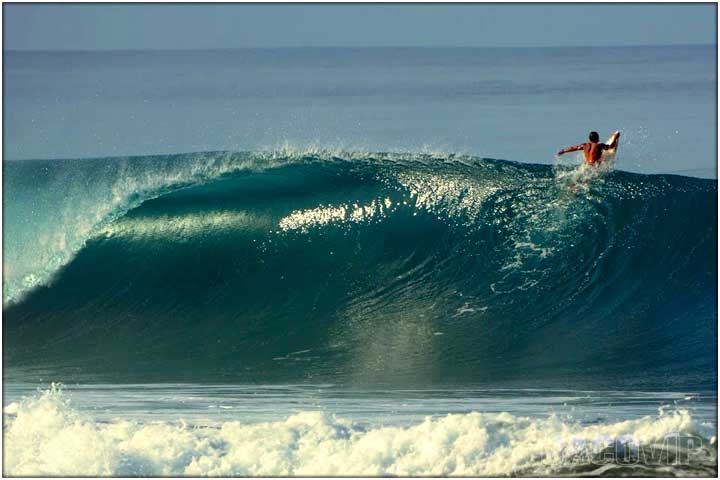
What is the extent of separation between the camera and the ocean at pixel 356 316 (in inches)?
311

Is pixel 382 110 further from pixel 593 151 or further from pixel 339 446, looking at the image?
pixel 339 446

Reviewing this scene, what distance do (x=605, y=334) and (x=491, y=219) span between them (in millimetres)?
2137

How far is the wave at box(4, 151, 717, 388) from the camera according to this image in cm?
967

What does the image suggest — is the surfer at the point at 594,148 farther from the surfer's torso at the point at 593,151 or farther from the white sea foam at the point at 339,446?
the white sea foam at the point at 339,446

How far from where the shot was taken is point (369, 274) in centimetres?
1111

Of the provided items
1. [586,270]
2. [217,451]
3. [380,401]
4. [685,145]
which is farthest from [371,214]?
[685,145]

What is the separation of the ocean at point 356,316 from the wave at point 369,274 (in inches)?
1.1

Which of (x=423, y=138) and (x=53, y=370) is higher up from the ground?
(x=423, y=138)

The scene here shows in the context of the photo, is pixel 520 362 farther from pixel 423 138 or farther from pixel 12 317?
pixel 423 138

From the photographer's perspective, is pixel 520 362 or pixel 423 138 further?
pixel 423 138

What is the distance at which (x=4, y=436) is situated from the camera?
8305 millimetres

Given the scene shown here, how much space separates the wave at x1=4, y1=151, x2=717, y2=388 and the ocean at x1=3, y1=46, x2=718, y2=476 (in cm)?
3

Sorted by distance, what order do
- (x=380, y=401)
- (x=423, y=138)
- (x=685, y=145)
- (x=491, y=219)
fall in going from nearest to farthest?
(x=380, y=401), (x=491, y=219), (x=685, y=145), (x=423, y=138)

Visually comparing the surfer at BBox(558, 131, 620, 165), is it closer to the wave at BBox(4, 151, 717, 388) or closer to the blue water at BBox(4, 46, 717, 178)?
the wave at BBox(4, 151, 717, 388)
